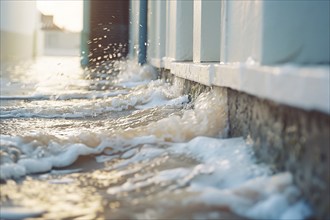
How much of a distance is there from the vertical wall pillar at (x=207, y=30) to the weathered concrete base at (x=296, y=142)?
144 centimetres

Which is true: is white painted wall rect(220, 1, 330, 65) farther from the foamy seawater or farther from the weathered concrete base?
the foamy seawater

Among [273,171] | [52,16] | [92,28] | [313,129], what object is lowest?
[273,171]

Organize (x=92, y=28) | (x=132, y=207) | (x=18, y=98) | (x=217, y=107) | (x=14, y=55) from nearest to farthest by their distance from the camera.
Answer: (x=132, y=207), (x=217, y=107), (x=18, y=98), (x=92, y=28), (x=14, y=55)

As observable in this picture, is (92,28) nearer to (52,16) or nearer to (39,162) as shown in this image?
(39,162)

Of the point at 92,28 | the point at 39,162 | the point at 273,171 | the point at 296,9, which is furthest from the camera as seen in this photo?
the point at 92,28

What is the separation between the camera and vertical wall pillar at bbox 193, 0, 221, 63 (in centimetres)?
337

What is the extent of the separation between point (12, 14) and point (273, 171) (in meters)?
17.7

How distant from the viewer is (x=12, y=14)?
17844 mm

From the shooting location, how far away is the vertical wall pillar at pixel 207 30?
3.37m

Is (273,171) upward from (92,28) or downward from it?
downward

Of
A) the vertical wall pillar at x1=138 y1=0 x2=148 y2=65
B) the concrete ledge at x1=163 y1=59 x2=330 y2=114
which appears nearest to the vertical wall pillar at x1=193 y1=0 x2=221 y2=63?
the concrete ledge at x1=163 y1=59 x2=330 y2=114

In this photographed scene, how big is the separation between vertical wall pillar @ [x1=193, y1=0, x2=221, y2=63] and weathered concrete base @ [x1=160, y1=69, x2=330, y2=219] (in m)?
1.44

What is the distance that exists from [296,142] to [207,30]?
6.81ft

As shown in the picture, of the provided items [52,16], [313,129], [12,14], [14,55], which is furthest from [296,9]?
[52,16]
